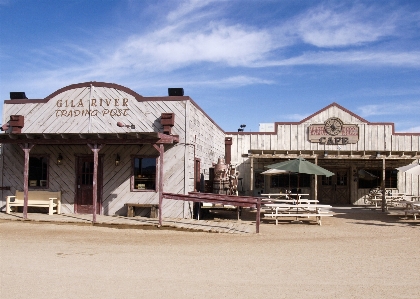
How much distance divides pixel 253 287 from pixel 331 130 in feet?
59.4

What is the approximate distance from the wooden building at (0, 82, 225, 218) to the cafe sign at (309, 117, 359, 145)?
8.88m

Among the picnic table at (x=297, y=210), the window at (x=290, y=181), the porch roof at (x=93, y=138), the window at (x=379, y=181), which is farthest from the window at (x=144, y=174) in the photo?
the window at (x=379, y=181)

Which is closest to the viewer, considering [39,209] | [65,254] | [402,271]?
[402,271]

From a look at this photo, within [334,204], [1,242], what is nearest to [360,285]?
[1,242]

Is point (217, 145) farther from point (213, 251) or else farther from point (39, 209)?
point (213, 251)

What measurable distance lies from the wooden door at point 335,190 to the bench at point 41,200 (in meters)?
13.7

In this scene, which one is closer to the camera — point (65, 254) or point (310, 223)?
point (65, 254)

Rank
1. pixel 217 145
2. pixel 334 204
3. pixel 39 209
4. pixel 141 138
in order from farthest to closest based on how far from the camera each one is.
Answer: pixel 334 204
pixel 217 145
pixel 39 209
pixel 141 138

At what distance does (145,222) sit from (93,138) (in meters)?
2.95

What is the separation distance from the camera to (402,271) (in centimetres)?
720

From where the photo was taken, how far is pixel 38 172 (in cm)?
1569

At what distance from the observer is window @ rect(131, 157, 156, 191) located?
48.4 feet

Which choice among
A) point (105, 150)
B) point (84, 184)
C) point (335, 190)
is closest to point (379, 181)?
point (335, 190)

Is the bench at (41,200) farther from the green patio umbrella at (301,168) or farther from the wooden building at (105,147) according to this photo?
the green patio umbrella at (301,168)
